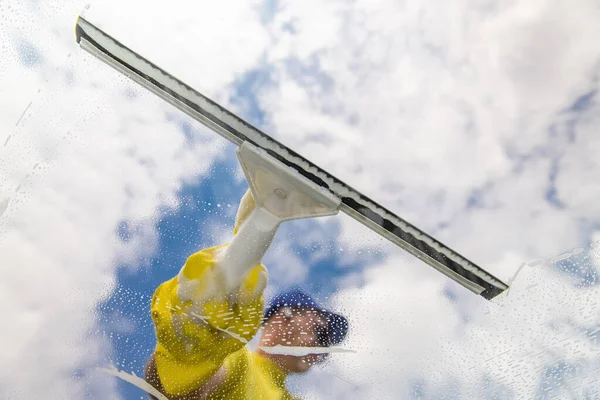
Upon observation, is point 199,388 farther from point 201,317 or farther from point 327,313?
point 327,313

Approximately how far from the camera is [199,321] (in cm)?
451

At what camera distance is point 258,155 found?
141 inches

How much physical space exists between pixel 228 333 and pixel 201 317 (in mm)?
342

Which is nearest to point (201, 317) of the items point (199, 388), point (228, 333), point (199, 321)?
point (199, 321)

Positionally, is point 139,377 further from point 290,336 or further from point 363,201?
point 363,201

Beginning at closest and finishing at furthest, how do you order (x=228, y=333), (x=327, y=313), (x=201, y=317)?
(x=201, y=317) → (x=228, y=333) → (x=327, y=313)

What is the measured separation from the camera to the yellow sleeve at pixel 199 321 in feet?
14.4

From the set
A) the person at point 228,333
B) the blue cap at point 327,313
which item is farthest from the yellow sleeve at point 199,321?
the blue cap at point 327,313

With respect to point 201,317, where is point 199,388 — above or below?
below

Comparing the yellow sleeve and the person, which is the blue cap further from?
the yellow sleeve

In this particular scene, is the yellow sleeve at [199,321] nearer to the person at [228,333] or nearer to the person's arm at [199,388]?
the person at [228,333]

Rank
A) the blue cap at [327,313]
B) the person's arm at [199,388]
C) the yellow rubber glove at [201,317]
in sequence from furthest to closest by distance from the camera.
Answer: the blue cap at [327,313] < the person's arm at [199,388] < the yellow rubber glove at [201,317]

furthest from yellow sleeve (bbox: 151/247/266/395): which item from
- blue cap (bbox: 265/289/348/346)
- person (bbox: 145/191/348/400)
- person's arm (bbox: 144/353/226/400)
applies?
blue cap (bbox: 265/289/348/346)

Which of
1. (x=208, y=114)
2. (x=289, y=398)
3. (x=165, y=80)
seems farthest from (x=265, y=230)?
(x=289, y=398)
